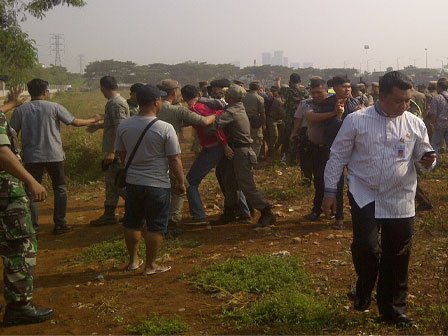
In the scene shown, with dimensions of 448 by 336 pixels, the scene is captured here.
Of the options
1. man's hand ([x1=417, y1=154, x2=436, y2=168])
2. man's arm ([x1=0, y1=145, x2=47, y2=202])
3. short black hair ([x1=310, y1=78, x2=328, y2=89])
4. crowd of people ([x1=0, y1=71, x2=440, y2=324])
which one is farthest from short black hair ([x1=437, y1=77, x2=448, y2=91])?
man's arm ([x1=0, y1=145, x2=47, y2=202])

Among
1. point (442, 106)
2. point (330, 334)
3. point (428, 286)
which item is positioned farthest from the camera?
point (442, 106)

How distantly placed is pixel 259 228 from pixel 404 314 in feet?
9.72

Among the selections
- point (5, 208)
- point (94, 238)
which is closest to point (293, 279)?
point (5, 208)

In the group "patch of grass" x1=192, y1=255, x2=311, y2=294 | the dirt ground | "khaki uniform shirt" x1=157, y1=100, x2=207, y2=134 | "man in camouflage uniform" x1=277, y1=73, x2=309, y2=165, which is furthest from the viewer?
"man in camouflage uniform" x1=277, y1=73, x2=309, y2=165

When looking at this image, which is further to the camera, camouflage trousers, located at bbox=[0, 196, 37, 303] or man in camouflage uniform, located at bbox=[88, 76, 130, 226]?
man in camouflage uniform, located at bbox=[88, 76, 130, 226]

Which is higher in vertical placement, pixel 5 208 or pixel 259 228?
pixel 5 208

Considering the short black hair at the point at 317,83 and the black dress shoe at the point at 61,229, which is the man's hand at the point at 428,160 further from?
the black dress shoe at the point at 61,229

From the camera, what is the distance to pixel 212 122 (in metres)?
6.04

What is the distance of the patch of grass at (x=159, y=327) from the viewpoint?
3.74m

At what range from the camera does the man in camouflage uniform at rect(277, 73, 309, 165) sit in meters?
10.5

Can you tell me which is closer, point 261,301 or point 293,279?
point 261,301

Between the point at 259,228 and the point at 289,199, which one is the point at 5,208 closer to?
the point at 259,228

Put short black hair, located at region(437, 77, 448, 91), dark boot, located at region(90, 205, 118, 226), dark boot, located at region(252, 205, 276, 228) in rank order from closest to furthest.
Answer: dark boot, located at region(252, 205, 276, 228)
dark boot, located at region(90, 205, 118, 226)
short black hair, located at region(437, 77, 448, 91)

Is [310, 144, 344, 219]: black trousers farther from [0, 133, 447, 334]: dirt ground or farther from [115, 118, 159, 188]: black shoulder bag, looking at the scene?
[115, 118, 159, 188]: black shoulder bag
